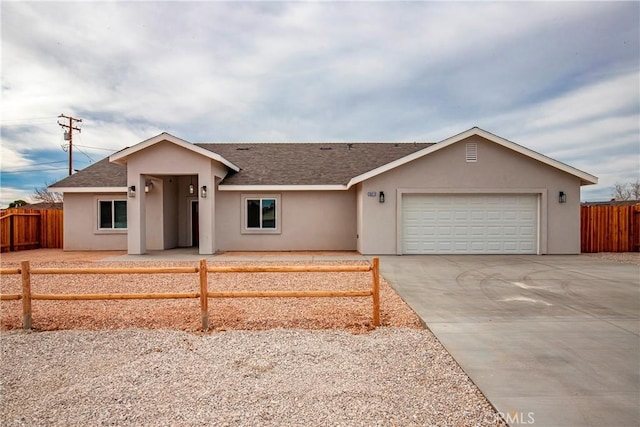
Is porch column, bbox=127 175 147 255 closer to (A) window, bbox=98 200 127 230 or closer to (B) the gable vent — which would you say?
(A) window, bbox=98 200 127 230

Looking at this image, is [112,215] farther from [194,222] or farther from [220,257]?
[220,257]

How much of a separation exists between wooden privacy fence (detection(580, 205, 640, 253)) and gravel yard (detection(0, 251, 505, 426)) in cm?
1296

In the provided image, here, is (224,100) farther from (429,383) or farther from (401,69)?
(429,383)

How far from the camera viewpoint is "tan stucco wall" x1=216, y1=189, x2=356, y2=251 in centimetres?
1534

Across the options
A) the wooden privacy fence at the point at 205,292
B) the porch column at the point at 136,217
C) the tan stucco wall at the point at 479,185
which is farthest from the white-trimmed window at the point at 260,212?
the wooden privacy fence at the point at 205,292

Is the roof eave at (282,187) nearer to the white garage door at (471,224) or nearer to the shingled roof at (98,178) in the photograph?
the white garage door at (471,224)

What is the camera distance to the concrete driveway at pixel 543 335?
3104 mm

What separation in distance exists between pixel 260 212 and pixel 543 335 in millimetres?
12174

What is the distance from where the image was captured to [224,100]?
18.3 metres

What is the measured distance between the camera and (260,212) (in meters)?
15.4

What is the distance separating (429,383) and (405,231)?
33.7ft

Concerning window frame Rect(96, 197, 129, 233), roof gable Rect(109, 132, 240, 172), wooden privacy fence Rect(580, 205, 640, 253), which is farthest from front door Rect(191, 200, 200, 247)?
wooden privacy fence Rect(580, 205, 640, 253)

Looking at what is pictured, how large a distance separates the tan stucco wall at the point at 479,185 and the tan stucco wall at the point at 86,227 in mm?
11432

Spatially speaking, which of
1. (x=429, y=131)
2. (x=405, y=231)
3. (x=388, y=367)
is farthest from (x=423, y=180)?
(x=429, y=131)
